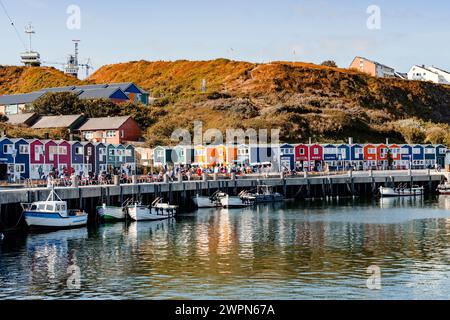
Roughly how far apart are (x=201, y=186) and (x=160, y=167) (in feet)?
81.4

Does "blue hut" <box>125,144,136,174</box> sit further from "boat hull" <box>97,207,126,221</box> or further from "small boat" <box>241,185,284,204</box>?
"boat hull" <box>97,207,126,221</box>

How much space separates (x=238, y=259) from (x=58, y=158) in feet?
175

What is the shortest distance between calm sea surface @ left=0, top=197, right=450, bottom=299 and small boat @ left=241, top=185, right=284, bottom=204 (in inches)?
655

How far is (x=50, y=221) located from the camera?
58.8m

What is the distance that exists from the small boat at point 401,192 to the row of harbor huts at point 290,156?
1401 centimetres

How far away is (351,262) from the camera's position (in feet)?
147

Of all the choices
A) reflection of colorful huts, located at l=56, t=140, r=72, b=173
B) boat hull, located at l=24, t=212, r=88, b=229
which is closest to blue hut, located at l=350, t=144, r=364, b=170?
reflection of colorful huts, located at l=56, t=140, r=72, b=173

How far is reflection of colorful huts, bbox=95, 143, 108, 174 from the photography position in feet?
332

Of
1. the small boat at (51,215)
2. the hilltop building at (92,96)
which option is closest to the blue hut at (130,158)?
the small boat at (51,215)

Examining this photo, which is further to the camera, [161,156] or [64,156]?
[161,156]

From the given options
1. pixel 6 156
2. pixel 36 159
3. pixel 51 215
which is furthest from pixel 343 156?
pixel 51 215

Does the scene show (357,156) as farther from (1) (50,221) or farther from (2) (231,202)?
(1) (50,221)

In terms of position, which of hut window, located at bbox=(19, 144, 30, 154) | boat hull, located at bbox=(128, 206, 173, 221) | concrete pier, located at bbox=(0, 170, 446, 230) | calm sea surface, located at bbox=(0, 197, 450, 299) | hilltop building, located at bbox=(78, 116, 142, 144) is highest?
hilltop building, located at bbox=(78, 116, 142, 144)
